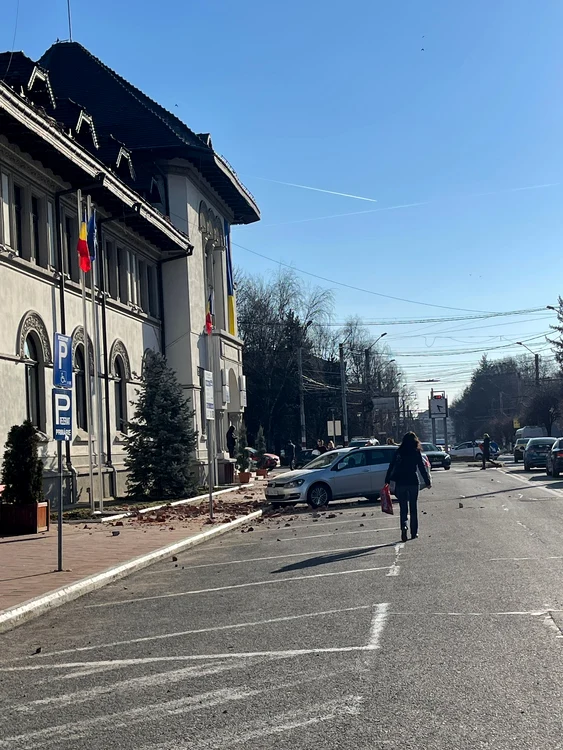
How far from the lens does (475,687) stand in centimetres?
619

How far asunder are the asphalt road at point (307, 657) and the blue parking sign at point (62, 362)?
9.34ft

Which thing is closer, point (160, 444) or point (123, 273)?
point (160, 444)

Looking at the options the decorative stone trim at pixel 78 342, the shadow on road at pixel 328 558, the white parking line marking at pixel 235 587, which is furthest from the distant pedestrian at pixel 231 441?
the white parking line marking at pixel 235 587

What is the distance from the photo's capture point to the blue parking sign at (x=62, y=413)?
13008mm

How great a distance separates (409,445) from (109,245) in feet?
60.4

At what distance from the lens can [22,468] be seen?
731 inches

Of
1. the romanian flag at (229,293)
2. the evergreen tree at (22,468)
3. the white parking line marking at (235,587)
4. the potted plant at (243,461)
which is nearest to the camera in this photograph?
the white parking line marking at (235,587)

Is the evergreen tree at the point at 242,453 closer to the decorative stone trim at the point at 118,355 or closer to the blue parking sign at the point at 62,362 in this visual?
the decorative stone trim at the point at 118,355

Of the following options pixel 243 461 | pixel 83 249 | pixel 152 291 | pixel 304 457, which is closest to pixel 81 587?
→ pixel 83 249

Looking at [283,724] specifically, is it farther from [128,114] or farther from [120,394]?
[128,114]

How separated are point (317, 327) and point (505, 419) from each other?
53.7 metres

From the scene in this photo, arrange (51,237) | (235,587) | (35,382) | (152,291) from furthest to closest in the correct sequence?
(152,291) < (51,237) < (35,382) < (235,587)

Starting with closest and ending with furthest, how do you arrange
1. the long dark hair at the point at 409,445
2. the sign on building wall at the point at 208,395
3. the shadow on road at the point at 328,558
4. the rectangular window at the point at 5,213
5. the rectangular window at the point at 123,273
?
the shadow on road at the point at 328,558 → the long dark hair at the point at 409,445 → the sign on building wall at the point at 208,395 → the rectangular window at the point at 5,213 → the rectangular window at the point at 123,273

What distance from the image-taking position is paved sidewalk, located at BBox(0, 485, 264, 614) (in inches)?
472
